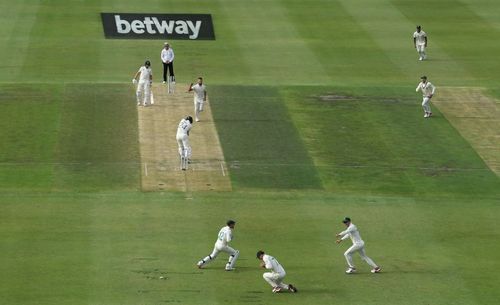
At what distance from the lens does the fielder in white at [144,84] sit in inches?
2237

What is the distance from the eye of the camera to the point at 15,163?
168 ft

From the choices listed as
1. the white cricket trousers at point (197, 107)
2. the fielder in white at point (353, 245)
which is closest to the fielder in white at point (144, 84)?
the white cricket trousers at point (197, 107)

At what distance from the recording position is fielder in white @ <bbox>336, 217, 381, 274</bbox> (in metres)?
39.4

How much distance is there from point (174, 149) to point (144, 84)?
5708mm

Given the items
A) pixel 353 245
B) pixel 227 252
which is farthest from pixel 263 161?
pixel 227 252

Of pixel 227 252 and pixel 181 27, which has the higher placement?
pixel 227 252

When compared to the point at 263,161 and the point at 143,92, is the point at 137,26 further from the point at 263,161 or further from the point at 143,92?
the point at 263,161

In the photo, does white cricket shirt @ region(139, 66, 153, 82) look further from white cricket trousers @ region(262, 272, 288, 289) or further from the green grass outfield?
→ white cricket trousers @ region(262, 272, 288, 289)

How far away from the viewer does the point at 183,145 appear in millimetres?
49844

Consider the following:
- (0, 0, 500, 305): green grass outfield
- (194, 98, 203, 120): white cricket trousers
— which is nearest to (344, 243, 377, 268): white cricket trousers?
(0, 0, 500, 305): green grass outfield

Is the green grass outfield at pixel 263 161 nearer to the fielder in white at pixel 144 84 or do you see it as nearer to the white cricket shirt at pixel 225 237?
the fielder in white at pixel 144 84

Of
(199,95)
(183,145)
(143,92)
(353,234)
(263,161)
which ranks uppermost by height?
(353,234)

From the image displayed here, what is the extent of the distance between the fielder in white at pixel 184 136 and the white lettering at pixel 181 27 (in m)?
23.3

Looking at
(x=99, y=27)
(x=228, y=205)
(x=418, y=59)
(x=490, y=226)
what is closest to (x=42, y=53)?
(x=99, y=27)
